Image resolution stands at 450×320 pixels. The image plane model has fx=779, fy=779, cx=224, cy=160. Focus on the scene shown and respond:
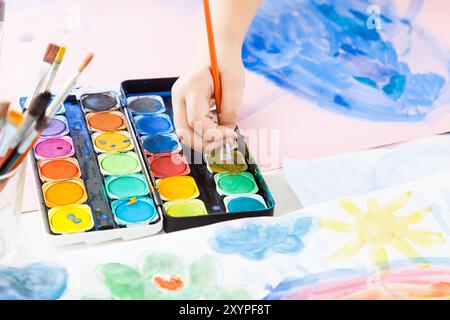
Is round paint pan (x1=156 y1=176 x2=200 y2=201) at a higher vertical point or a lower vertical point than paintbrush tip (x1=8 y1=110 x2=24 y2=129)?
lower

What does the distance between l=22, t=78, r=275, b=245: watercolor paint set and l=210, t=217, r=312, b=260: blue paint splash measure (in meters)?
0.02

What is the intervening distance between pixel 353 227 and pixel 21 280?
364 mm

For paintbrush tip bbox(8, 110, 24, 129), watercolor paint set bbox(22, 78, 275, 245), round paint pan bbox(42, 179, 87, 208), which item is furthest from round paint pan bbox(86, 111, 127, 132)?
paintbrush tip bbox(8, 110, 24, 129)

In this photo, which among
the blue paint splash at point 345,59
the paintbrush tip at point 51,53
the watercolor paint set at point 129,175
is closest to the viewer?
the paintbrush tip at point 51,53

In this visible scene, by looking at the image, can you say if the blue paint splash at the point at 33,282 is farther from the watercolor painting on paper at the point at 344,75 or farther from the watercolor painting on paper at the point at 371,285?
the watercolor painting on paper at the point at 344,75

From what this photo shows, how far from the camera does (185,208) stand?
916 mm

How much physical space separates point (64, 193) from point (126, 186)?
7cm

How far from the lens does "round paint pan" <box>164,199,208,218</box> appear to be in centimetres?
91

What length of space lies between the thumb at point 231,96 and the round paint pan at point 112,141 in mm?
127

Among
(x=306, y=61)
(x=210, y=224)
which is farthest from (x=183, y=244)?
(x=306, y=61)

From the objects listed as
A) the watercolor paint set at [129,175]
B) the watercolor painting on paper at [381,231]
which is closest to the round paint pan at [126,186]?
the watercolor paint set at [129,175]

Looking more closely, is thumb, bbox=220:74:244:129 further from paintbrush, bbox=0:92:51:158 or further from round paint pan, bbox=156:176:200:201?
paintbrush, bbox=0:92:51:158

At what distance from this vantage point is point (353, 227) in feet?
2.88

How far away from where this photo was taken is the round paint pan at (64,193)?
2.94 feet
